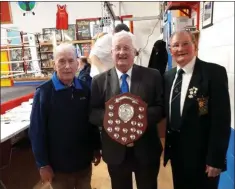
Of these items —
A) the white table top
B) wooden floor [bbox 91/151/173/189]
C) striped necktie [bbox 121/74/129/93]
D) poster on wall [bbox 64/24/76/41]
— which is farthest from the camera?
poster on wall [bbox 64/24/76/41]

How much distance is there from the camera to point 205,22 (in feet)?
6.78

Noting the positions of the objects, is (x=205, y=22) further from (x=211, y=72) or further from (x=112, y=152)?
(x=112, y=152)

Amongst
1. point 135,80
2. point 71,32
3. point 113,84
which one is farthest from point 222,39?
point 71,32

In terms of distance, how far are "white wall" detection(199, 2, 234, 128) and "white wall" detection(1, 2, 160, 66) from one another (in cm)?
389

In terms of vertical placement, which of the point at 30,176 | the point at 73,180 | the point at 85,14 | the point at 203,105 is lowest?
the point at 30,176

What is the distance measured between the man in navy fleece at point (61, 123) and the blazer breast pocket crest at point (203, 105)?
2.10 ft

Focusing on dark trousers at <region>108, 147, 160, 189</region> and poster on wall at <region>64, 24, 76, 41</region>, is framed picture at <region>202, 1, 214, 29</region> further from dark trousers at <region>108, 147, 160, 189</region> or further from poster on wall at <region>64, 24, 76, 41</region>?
poster on wall at <region>64, 24, 76, 41</region>

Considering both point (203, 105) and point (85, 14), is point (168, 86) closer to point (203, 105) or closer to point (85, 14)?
point (203, 105)

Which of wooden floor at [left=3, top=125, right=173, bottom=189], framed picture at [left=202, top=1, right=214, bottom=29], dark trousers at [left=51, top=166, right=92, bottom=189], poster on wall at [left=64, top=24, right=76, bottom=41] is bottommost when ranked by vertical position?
wooden floor at [left=3, top=125, right=173, bottom=189]

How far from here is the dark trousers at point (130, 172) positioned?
4.07 feet

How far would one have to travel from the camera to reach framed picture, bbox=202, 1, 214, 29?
1845mm

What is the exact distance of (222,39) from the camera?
5.13 feet

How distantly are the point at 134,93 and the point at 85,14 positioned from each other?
4.98m

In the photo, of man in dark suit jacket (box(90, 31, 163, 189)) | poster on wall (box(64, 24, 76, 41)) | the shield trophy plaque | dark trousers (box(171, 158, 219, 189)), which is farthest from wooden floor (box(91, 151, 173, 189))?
poster on wall (box(64, 24, 76, 41))
